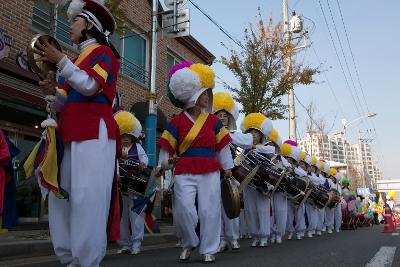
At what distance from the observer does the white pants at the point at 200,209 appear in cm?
506

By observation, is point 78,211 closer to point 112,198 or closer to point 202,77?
point 112,198

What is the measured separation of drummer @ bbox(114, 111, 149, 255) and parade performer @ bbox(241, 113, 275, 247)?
6.79ft

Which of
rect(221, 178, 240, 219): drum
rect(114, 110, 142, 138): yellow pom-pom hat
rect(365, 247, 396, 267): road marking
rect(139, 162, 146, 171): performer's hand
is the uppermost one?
rect(114, 110, 142, 138): yellow pom-pom hat

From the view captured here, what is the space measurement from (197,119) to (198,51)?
1561 centimetres

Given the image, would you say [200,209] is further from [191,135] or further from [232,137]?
[232,137]

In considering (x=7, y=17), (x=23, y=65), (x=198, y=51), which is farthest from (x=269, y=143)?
(x=198, y=51)

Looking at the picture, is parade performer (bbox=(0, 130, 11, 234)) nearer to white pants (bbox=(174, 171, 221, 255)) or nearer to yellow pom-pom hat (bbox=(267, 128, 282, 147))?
white pants (bbox=(174, 171, 221, 255))

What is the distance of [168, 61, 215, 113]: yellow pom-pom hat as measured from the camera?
541 centimetres

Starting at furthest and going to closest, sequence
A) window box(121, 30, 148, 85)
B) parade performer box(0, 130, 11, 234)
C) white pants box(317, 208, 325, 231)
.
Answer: window box(121, 30, 148, 85) < white pants box(317, 208, 325, 231) < parade performer box(0, 130, 11, 234)

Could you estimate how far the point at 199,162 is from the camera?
204 inches

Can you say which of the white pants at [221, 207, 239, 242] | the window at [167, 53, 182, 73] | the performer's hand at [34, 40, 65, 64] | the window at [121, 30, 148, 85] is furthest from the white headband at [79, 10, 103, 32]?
the window at [167, 53, 182, 73]

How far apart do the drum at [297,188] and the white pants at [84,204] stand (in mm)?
6278

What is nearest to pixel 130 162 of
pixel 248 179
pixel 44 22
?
pixel 248 179

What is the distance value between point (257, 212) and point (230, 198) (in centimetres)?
276
